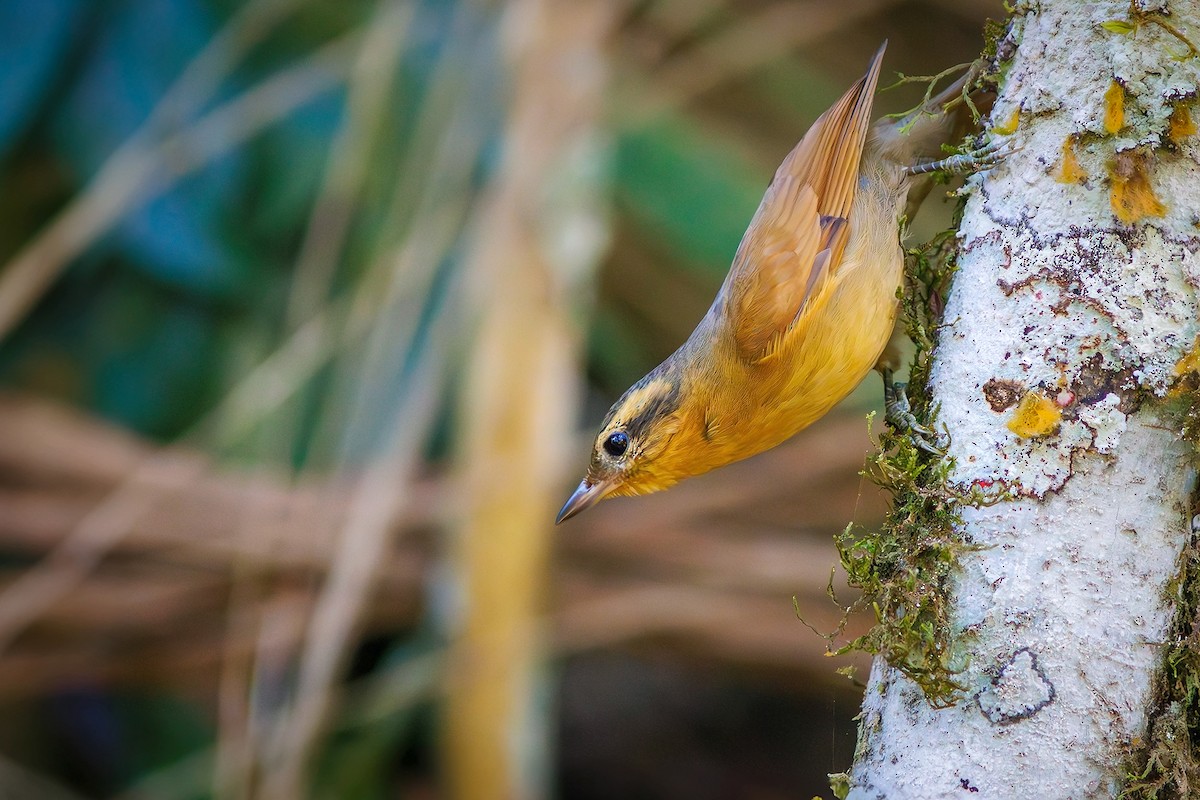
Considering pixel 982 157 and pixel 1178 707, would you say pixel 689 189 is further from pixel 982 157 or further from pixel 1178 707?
pixel 1178 707

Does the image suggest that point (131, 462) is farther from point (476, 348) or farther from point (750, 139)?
point (750, 139)

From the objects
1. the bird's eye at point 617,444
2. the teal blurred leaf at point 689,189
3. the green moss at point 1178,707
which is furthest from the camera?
the teal blurred leaf at point 689,189

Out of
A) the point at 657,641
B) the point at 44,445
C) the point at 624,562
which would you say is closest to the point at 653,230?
the point at 624,562

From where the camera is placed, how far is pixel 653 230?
4887 mm

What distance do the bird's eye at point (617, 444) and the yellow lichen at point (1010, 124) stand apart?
4.63 ft

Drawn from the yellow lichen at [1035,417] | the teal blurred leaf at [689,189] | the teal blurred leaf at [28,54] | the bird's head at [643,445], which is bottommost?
the yellow lichen at [1035,417]

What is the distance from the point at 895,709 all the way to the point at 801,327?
1.27 metres

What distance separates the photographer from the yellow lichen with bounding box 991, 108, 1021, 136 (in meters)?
1.63

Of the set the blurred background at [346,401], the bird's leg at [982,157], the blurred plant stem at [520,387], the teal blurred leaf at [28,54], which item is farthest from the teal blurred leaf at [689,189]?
the bird's leg at [982,157]

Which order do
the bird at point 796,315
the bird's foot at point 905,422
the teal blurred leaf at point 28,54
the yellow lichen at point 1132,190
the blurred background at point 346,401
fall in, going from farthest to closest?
the teal blurred leaf at point 28,54 < the blurred background at point 346,401 < the bird at point 796,315 < the bird's foot at point 905,422 < the yellow lichen at point 1132,190

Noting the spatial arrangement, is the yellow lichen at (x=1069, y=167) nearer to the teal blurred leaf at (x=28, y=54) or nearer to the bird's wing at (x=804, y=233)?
the bird's wing at (x=804, y=233)

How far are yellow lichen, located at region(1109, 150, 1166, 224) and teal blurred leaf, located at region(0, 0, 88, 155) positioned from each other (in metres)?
4.33

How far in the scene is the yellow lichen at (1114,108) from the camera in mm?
1516

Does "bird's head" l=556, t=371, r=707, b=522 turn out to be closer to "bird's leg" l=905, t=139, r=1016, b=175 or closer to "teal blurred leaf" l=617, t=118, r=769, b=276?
"bird's leg" l=905, t=139, r=1016, b=175
